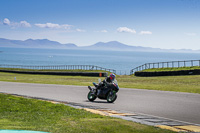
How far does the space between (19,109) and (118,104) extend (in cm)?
445

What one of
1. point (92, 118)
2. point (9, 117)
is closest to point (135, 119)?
point (92, 118)

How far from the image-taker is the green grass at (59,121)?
7.70 meters

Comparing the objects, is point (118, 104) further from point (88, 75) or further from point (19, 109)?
point (88, 75)

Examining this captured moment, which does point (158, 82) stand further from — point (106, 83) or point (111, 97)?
point (106, 83)

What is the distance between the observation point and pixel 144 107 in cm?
1261

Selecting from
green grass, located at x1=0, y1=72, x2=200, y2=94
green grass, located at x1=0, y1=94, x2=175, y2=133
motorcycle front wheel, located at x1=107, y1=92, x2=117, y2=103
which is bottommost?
green grass, located at x1=0, y1=94, x2=175, y2=133

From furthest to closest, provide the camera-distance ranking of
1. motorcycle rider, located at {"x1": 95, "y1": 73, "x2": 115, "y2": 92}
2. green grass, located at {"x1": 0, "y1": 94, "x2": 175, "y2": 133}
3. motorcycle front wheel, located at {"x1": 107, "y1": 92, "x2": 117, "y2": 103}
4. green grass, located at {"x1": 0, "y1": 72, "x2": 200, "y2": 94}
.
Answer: green grass, located at {"x1": 0, "y1": 72, "x2": 200, "y2": 94} → motorcycle front wheel, located at {"x1": 107, "y1": 92, "x2": 117, "y2": 103} → motorcycle rider, located at {"x1": 95, "y1": 73, "x2": 115, "y2": 92} → green grass, located at {"x1": 0, "y1": 94, "x2": 175, "y2": 133}

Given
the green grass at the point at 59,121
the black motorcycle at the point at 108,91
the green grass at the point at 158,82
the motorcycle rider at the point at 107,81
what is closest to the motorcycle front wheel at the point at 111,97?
the black motorcycle at the point at 108,91

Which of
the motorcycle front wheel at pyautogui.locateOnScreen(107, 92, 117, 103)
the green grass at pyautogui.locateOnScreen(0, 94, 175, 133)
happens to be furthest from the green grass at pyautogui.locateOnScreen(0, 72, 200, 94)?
the green grass at pyautogui.locateOnScreen(0, 94, 175, 133)

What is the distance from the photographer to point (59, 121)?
8.77 meters

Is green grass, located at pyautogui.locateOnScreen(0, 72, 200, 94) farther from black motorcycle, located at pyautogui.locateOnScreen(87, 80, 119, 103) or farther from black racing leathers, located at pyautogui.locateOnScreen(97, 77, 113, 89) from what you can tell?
black racing leathers, located at pyautogui.locateOnScreen(97, 77, 113, 89)

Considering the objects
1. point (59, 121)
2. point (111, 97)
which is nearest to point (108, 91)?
point (111, 97)

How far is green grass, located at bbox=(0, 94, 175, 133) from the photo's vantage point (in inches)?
303

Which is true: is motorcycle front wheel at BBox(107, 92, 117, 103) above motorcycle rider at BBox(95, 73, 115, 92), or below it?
below
